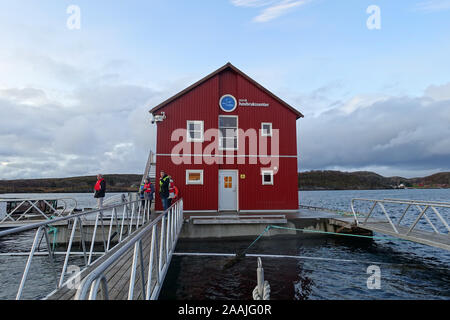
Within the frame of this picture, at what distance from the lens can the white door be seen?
53.0 feet

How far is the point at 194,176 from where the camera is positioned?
15.9 meters

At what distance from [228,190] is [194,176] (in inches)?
85.9

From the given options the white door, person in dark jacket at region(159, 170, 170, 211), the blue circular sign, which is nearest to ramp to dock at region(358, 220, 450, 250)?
the white door

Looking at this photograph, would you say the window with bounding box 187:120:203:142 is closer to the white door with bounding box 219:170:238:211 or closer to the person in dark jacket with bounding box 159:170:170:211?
the white door with bounding box 219:170:238:211

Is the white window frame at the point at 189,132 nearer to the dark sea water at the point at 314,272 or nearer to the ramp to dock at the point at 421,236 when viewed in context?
the dark sea water at the point at 314,272

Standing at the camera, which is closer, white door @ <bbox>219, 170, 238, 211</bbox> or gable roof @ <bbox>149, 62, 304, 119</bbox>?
gable roof @ <bbox>149, 62, 304, 119</bbox>

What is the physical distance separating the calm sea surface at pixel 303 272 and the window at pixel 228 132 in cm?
608

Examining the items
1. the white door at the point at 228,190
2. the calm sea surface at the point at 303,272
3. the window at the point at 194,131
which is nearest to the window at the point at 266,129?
the white door at the point at 228,190

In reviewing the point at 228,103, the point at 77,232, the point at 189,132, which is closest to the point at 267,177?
the point at 228,103

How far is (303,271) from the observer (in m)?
9.18

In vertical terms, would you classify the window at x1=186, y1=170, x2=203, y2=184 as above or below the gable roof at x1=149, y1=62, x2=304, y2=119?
below

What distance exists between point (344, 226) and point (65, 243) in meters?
12.7
